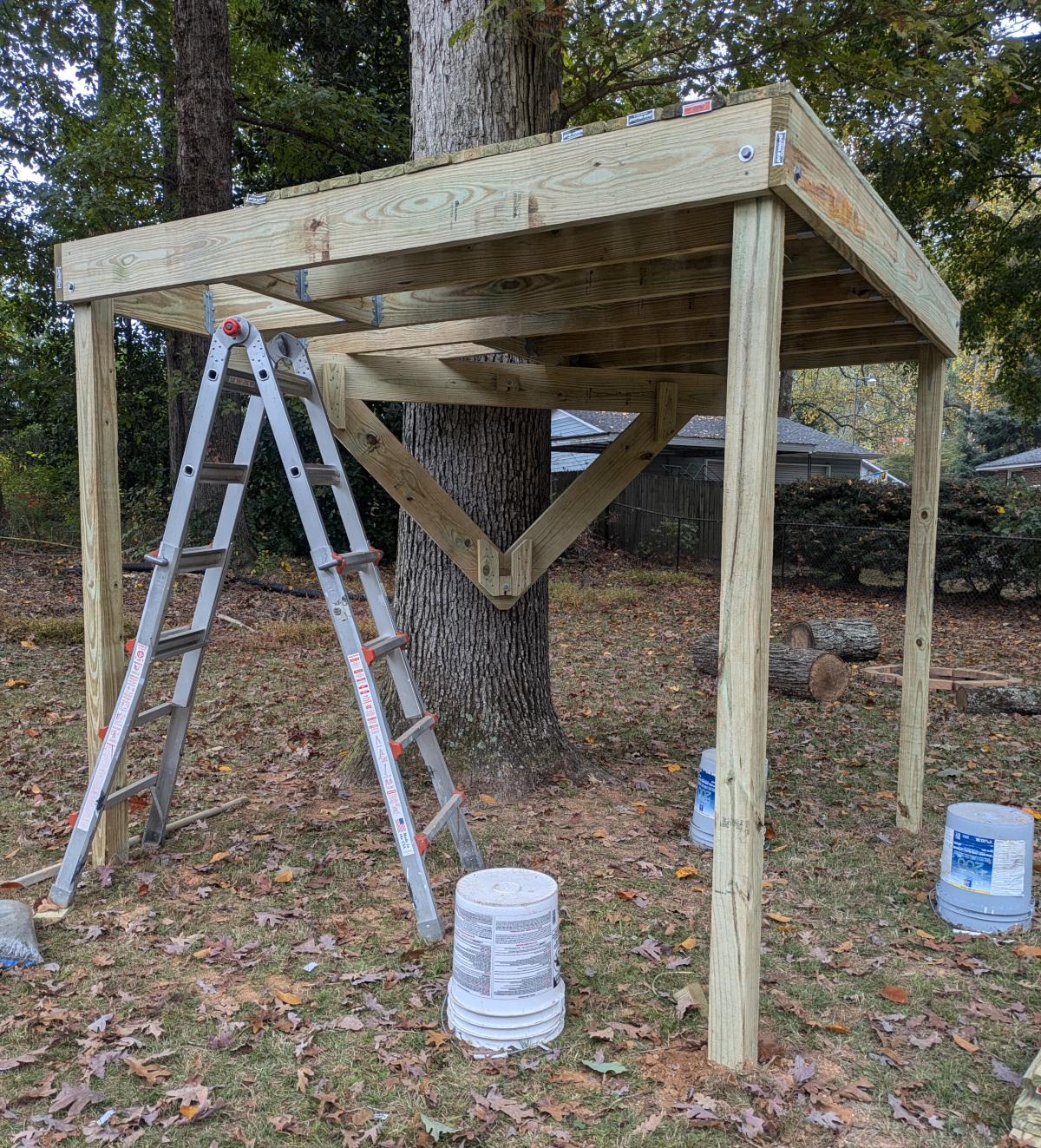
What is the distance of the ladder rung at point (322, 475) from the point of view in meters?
3.63

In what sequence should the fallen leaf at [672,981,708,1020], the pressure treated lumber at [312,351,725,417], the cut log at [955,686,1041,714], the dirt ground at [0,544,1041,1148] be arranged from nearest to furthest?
the dirt ground at [0,544,1041,1148]
the fallen leaf at [672,981,708,1020]
the pressure treated lumber at [312,351,725,417]
the cut log at [955,686,1041,714]

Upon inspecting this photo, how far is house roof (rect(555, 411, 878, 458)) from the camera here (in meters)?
20.8

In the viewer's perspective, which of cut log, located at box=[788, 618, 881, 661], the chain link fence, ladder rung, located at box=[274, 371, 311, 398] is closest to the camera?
ladder rung, located at box=[274, 371, 311, 398]

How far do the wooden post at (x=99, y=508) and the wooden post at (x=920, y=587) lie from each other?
387 centimetres

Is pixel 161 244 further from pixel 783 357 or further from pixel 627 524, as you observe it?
pixel 627 524

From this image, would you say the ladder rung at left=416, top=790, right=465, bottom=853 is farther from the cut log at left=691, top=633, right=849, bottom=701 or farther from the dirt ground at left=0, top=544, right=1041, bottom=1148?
the cut log at left=691, top=633, right=849, bottom=701

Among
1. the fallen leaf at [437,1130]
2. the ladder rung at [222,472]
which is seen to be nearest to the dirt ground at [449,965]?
the fallen leaf at [437,1130]

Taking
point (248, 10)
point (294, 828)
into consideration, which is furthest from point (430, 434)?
point (248, 10)

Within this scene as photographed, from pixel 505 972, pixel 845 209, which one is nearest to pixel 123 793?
pixel 505 972

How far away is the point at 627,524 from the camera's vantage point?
61.0 ft

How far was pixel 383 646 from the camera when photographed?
3.70m

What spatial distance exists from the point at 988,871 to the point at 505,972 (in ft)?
6.98

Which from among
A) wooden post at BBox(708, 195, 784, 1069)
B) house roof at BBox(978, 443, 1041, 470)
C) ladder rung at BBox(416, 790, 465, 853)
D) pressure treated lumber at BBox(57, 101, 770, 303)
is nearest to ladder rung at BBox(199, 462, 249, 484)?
pressure treated lumber at BBox(57, 101, 770, 303)

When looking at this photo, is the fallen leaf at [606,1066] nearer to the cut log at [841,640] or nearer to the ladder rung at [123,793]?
the ladder rung at [123,793]
